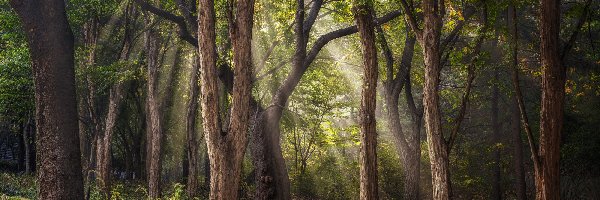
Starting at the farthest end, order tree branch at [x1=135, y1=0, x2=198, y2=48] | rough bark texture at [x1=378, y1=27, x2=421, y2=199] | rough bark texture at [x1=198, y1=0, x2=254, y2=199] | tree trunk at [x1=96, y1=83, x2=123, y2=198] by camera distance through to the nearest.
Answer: tree trunk at [x1=96, y1=83, x2=123, y2=198]
rough bark texture at [x1=378, y1=27, x2=421, y2=199]
tree branch at [x1=135, y1=0, x2=198, y2=48]
rough bark texture at [x1=198, y1=0, x2=254, y2=199]

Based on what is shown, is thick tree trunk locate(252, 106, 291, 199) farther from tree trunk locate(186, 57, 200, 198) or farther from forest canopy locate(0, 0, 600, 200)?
tree trunk locate(186, 57, 200, 198)

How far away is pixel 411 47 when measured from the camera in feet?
51.7

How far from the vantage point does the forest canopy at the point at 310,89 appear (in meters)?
9.24

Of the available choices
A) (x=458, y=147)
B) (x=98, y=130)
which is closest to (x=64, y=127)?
(x=98, y=130)

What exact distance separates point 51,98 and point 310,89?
47.6 ft

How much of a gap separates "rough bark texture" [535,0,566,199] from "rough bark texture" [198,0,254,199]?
5780mm

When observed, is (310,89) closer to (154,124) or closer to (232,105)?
(154,124)

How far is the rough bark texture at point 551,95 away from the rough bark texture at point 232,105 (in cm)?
578

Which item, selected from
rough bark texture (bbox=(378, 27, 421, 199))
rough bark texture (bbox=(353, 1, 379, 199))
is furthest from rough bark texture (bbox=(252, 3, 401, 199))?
rough bark texture (bbox=(353, 1, 379, 199))

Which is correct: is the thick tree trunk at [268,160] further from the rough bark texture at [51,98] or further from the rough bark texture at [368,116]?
the rough bark texture at [51,98]

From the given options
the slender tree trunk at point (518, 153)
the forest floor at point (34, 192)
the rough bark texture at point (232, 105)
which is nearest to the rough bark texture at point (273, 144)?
the forest floor at point (34, 192)

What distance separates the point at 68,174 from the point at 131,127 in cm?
2523

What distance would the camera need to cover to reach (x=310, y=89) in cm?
2273

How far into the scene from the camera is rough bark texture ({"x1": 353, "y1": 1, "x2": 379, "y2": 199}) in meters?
10.6
